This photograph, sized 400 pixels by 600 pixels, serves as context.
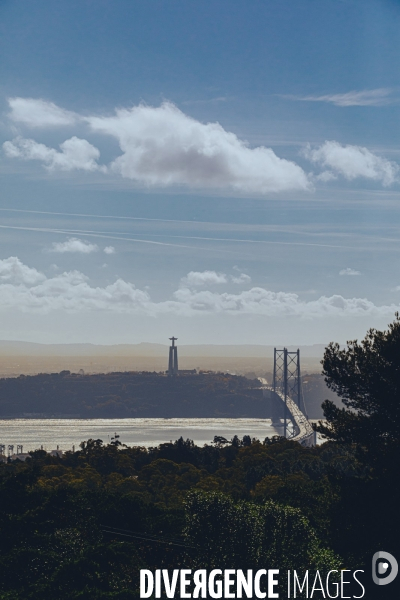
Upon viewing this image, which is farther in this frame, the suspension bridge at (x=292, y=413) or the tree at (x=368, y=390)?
the suspension bridge at (x=292, y=413)

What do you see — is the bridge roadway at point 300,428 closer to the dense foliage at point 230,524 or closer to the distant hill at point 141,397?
the distant hill at point 141,397

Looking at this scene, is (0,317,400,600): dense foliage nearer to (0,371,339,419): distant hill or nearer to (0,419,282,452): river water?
(0,419,282,452): river water

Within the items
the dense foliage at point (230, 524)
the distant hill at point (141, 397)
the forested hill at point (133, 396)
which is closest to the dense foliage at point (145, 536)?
the dense foliage at point (230, 524)

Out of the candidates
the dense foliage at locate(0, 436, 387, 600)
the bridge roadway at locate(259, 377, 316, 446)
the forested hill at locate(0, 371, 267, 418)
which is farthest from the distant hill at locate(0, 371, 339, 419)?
the dense foliage at locate(0, 436, 387, 600)

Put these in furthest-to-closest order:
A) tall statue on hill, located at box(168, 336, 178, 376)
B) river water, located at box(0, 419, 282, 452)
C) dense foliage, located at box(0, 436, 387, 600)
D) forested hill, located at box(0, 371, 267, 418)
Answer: tall statue on hill, located at box(168, 336, 178, 376)
forested hill, located at box(0, 371, 267, 418)
river water, located at box(0, 419, 282, 452)
dense foliage, located at box(0, 436, 387, 600)

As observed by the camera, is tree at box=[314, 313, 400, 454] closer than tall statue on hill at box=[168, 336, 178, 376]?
Yes

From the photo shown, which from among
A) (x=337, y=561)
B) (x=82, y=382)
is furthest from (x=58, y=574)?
(x=82, y=382)

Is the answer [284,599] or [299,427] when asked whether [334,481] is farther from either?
[299,427]
